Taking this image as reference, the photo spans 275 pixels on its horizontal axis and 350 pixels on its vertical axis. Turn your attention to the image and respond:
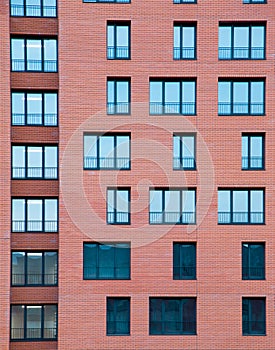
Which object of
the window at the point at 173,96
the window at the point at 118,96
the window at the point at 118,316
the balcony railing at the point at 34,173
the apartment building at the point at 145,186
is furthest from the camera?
the balcony railing at the point at 34,173

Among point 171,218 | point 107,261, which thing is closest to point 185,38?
point 171,218

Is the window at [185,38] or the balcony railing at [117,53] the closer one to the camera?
the balcony railing at [117,53]

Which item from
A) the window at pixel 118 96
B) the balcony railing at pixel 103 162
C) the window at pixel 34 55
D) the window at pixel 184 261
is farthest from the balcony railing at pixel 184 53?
the window at pixel 184 261

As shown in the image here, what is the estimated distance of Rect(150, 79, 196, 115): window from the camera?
1659 centimetres

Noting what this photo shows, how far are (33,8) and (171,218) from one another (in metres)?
8.88

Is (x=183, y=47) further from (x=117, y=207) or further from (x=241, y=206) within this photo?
(x=117, y=207)

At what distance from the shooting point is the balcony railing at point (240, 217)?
1642cm

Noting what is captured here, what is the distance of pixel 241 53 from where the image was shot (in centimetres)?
1670

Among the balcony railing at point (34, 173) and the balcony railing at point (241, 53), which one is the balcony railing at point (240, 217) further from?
the balcony railing at point (34, 173)

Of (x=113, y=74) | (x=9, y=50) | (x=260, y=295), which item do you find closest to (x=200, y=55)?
(x=113, y=74)

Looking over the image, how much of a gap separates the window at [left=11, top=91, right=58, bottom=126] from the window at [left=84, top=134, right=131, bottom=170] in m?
1.60

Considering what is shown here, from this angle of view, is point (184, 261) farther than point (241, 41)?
No

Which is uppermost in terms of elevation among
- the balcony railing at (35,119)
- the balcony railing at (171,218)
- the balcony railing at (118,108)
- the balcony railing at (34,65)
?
the balcony railing at (34,65)

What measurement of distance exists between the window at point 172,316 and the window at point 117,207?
2.92 meters
